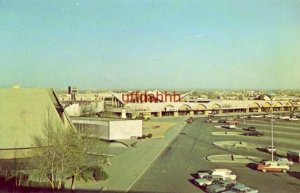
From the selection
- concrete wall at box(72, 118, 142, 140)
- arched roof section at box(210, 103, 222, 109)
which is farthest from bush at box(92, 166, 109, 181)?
arched roof section at box(210, 103, 222, 109)

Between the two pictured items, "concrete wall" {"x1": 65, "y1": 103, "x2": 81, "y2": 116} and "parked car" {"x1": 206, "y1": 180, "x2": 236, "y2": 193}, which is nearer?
"parked car" {"x1": 206, "y1": 180, "x2": 236, "y2": 193}

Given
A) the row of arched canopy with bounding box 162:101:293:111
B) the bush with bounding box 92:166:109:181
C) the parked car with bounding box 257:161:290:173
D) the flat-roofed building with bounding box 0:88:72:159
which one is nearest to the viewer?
the bush with bounding box 92:166:109:181

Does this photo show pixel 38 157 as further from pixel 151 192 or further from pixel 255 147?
pixel 255 147

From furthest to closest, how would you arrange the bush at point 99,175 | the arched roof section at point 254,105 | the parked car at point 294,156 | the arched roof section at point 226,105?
the arched roof section at point 254,105
the arched roof section at point 226,105
the parked car at point 294,156
the bush at point 99,175

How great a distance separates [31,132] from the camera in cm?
2505

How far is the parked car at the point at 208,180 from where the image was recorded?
21884mm

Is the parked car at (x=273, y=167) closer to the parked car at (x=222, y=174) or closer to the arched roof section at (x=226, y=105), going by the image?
the parked car at (x=222, y=174)

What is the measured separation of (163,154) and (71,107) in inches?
1102

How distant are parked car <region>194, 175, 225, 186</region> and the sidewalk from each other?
3.73 meters

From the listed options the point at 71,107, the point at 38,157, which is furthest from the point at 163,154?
the point at 71,107

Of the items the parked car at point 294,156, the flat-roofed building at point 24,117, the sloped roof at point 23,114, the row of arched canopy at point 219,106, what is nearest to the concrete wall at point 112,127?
the flat-roofed building at point 24,117

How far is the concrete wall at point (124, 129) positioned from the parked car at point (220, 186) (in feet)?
68.6

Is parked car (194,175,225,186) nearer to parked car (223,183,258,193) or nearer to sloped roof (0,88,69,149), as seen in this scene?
parked car (223,183,258,193)

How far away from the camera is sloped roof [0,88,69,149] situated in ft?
80.2
